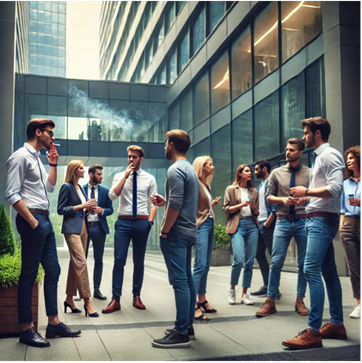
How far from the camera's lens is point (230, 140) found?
15492 mm

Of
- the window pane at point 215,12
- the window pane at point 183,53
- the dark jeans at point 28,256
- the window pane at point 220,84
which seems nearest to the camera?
the dark jeans at point 28,256

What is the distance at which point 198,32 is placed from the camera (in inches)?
765

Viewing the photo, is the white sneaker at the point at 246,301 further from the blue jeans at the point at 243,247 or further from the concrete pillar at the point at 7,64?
the concrete pillar at the point at 7,64

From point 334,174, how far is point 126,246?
2.89 metres

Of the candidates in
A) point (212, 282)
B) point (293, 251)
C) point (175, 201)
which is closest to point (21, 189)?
point (175, 201)

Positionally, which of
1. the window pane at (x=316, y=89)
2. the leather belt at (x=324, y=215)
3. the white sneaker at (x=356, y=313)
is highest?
the window pane at (x=316, y=89)

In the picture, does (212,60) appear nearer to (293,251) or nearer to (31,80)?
(293,251)

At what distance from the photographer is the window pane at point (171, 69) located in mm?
23464

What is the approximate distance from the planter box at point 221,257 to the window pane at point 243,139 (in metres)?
2.77

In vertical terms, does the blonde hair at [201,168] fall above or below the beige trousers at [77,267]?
above

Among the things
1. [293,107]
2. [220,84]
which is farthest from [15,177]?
[220,84]

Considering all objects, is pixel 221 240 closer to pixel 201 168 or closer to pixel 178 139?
pixel 201 168

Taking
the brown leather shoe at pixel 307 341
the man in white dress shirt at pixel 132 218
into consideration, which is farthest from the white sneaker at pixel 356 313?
the man in white dress shirt at pixel 132 218

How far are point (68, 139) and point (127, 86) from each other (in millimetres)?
4469
